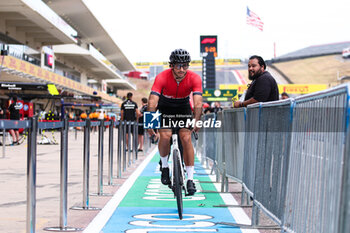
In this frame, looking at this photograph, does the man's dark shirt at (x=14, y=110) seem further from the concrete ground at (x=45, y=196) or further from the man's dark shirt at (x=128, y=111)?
the concrete ground at (x=45, y=196)

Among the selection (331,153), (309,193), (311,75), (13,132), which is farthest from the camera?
(311,75)

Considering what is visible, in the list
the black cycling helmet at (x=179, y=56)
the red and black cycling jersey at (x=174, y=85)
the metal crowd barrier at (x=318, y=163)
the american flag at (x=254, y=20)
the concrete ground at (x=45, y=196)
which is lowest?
the concrete ground at (x=45, y=196)

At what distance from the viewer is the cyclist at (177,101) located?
22.1 feet

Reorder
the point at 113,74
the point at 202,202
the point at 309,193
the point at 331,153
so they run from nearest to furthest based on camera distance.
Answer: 1. the point at 331,153
2. the point at 309,193
3. the point at 202,202
4. the point at 113,74

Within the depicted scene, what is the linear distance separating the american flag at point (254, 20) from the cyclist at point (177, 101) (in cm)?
5028

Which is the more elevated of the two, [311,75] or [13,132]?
[311,75]

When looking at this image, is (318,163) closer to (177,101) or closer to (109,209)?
(177,101)

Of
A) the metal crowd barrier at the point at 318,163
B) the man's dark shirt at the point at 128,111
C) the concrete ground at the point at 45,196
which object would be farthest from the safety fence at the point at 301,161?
the man's dark shirt at the point at 128,111

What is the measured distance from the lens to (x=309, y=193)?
152 inches

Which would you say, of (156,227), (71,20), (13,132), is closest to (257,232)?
(156,227)

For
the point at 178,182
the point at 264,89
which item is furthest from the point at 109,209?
the point at 264,89

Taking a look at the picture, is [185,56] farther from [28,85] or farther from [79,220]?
[28,85]

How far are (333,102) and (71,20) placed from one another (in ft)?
175

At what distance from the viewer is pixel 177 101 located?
705 centimetres
